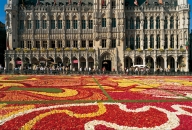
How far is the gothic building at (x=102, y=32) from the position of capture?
61.1 metres

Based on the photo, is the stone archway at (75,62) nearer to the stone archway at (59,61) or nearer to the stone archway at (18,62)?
the stone archway at (59,61)

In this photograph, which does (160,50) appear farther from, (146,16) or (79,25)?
(79,25)

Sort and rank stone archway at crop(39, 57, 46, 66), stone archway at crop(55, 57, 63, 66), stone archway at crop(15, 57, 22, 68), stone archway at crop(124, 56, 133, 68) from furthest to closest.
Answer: stone archway at crop(124, 56, 133, 68) → stone archway at crop(55, 57, 63, 66) → stone archway at crop(15, 57, 22, 68) → stone archway at crop(39, 57, 46, 66)

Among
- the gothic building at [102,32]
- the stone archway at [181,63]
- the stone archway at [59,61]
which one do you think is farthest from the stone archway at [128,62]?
the stone archway at [59,61]

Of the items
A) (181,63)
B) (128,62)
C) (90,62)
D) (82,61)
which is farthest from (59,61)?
(181,63)

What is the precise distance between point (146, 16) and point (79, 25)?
2427cm

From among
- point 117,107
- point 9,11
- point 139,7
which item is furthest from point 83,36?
point 117,107

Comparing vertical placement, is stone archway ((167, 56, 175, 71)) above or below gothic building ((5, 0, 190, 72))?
below

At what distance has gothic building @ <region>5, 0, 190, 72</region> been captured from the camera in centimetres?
6109

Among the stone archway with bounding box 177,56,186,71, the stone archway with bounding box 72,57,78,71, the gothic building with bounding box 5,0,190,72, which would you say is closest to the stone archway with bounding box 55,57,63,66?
the gothic building with bounding box 5,0,190,72

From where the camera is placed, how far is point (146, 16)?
6512cm

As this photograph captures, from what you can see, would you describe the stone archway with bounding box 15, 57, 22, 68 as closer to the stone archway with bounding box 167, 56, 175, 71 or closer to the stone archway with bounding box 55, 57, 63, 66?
the stone archway with bounding box 55, 57, 63, 66

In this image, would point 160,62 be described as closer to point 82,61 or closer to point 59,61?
point 82,61

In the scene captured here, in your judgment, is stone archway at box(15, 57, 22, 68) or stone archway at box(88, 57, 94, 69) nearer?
stone archway at box(15, 57, 22, 68)
